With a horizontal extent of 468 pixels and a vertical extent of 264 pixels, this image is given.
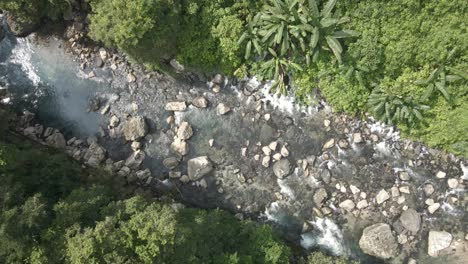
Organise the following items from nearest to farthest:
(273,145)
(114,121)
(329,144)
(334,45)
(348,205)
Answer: (334,45), (348,205), (329,144), (273,145), (114,121)

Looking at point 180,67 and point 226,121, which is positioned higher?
point 180,67

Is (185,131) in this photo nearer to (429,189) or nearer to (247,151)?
(247,151)

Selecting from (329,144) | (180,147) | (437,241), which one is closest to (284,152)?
(329,144)

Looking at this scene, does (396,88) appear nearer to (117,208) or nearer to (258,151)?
(258,151)

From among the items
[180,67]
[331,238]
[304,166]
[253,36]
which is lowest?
[331,238]

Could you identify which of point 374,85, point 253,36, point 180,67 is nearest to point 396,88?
A: point 374,85

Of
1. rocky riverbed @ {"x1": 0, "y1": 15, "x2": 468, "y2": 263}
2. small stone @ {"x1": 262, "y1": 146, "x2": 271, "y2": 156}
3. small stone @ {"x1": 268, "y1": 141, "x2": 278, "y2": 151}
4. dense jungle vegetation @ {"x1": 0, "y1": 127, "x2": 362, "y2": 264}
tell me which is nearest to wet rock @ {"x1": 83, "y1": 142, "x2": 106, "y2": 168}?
rocky riverbed @ {"x1": 0, "y1": 15, "x2": 468, "y2": 263}

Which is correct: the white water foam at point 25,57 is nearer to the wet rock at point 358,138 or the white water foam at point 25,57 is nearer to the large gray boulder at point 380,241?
the wet rock at point 358,138
